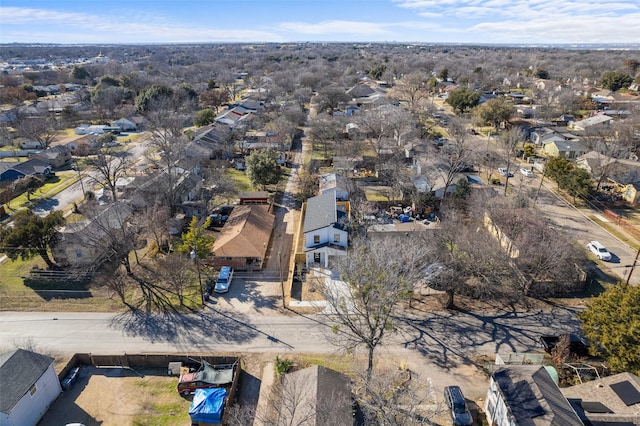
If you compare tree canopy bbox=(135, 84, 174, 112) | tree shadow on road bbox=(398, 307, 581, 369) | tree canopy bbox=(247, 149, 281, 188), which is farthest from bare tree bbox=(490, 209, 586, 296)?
tree canopy bbox=(135, 84, 174, 112)

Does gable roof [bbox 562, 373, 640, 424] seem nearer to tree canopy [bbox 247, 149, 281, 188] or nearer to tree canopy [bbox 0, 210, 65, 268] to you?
tree canopy [bbox 247, 149, 281, 188]

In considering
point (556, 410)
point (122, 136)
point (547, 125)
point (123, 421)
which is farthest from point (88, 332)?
point (547, 125)

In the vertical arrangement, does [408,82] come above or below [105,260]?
above

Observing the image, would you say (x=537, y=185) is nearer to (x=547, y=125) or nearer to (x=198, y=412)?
(x=547, y=125)

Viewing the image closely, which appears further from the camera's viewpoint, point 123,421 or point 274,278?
point 274,278

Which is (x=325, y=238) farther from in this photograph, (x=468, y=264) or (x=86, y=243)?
(x=86, y=243)

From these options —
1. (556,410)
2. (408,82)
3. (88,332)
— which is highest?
(408,82)

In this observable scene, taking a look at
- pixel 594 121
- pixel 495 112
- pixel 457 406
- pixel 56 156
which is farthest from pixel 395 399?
pixel 594 121
